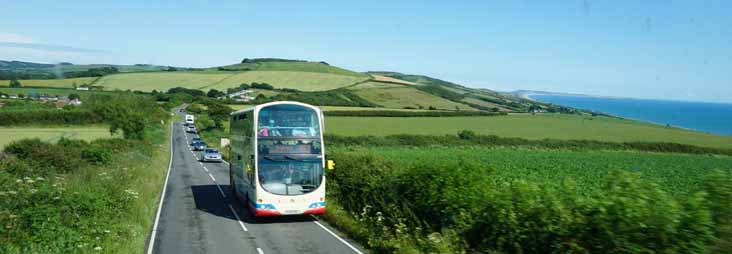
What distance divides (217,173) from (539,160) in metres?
25.5

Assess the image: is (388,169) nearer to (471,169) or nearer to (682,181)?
(471,169)

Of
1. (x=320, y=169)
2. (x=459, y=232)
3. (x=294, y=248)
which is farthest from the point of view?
(x=320, y=169)

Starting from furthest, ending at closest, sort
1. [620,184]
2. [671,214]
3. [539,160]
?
[539,160] → [620,184] → [671,214]

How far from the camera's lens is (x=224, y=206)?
22203 mm

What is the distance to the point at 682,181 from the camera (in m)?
33.2

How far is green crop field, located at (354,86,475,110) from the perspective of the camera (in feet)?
327

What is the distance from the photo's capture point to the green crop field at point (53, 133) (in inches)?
2072

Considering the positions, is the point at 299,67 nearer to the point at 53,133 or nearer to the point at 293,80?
the point at 293,80

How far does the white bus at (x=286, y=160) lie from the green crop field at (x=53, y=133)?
3962 centimetres

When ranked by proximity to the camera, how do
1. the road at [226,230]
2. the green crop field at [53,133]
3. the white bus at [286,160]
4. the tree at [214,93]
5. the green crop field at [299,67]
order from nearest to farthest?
the road at [226,230]
the white bus at [286,160]
the green crop field at [53,133]
the tree at [214,93]
the green crop field at [299,67]

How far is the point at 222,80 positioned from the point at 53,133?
64414 mm

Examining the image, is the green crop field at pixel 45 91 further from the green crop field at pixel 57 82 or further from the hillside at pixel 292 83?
the green crop field at pixel 57 82

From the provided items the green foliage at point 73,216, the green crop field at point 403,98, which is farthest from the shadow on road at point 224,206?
the green crop field at point 403,98

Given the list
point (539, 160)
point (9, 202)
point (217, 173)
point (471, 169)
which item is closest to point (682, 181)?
point (539, 160)
